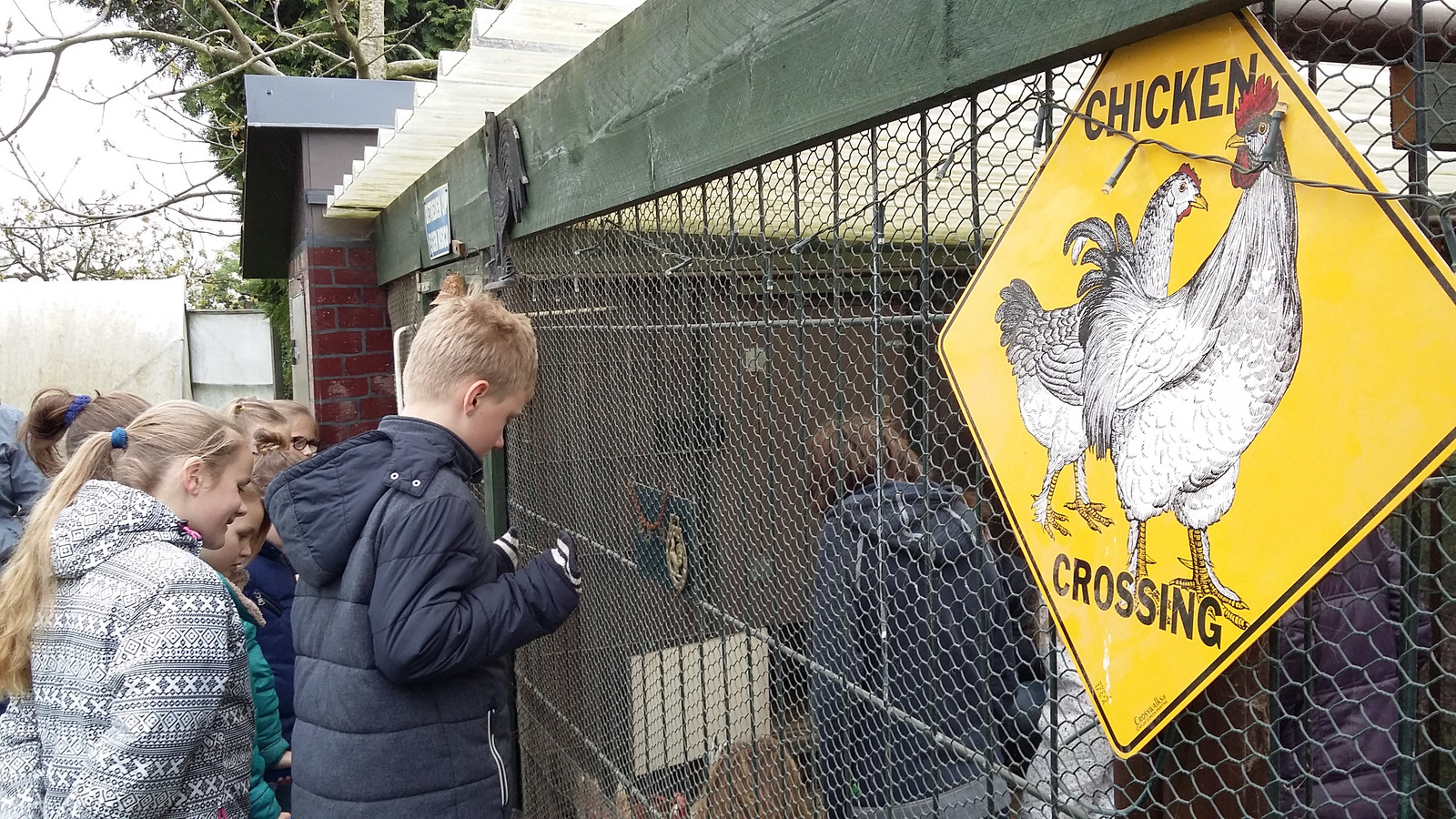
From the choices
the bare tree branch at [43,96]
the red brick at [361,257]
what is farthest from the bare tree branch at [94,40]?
the red brick at [361,257]

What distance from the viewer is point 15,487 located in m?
3.76

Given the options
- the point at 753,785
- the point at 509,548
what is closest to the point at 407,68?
the point at 509,548

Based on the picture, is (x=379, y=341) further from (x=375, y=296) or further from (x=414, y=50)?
(x=414, y=50)

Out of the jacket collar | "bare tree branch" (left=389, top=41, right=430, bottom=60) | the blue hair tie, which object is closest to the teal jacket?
the jacket collar

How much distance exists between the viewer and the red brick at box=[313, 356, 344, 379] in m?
5.34

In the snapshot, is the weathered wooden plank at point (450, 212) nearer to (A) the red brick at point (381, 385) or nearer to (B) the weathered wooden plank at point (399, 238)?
(B) the weathered wooden plank at point (399, 238)

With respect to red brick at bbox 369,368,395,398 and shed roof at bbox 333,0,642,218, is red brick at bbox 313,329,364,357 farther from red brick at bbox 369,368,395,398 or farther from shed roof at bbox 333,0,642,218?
shed roof at bbox 333,0,642,218

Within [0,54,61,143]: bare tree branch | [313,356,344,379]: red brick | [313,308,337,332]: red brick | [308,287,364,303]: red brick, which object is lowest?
[313,356,344,379]: red brick

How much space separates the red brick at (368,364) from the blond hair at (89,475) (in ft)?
10.2

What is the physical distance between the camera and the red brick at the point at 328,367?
5.34 m

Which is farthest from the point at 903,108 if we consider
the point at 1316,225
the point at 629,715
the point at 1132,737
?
the point at 629,715

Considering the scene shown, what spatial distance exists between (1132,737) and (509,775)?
151cm

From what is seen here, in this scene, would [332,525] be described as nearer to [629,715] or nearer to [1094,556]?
[629,715]

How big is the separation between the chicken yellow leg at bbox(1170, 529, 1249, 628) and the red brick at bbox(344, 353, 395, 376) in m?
5.09
